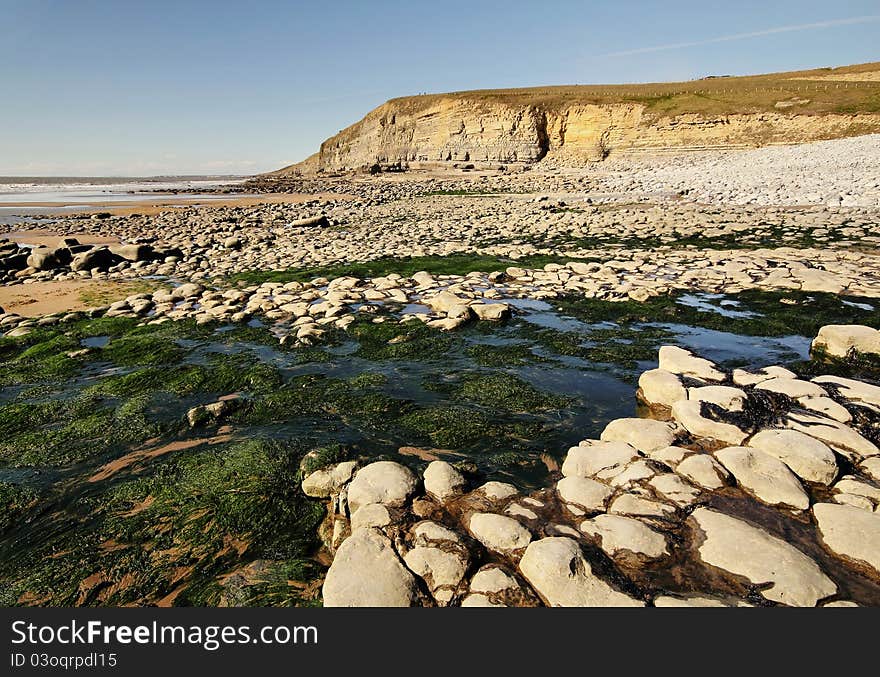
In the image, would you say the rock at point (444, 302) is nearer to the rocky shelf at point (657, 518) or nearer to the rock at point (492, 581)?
the rocky shelf at point (657, 518)

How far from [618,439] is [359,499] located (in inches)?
91.4

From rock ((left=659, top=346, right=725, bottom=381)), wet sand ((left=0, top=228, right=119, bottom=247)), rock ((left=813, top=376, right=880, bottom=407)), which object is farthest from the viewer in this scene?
wet sand ((left=0, top=228, right=119, bottom=247))

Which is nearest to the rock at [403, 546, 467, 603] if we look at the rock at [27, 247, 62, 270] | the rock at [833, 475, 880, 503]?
the rock at [833, 475, 880, 503]

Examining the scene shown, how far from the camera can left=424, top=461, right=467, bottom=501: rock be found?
3.36m

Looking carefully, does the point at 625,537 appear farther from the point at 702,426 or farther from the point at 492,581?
the point at 702,426

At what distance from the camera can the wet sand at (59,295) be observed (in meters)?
9.80

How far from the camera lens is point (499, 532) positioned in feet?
9.41

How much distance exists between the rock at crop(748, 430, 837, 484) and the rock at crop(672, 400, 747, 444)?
13 cm

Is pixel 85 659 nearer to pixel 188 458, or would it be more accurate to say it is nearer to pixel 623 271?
pixel 188 458

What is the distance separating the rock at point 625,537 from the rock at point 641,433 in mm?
1018

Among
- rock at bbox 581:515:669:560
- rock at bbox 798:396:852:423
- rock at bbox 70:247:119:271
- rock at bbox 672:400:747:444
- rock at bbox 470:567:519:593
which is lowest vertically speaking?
rock at bbox 470:567:519:593

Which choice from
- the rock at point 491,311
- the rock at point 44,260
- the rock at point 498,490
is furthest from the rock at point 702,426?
the rock at point 44,260

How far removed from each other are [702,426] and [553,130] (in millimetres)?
59504

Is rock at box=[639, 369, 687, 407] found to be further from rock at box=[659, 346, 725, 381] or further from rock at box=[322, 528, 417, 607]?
rock at box=[322, 528, 417, 607]
